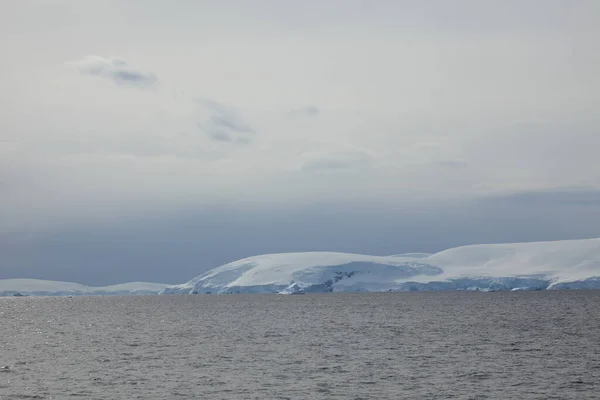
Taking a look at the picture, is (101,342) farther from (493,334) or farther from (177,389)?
(493,334)

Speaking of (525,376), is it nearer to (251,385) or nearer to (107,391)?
(251,385)

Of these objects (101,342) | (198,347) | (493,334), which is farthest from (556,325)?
(101,342)

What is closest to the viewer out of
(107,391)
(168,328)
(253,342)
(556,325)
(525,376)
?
(107,391)

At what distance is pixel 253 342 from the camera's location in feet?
259

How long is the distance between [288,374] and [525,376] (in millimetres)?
16987

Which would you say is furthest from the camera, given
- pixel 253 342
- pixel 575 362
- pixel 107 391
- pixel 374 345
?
pixel 253 342

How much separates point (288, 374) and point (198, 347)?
22.2 meters

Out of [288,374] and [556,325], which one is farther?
[556,325]

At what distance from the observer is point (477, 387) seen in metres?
47.8

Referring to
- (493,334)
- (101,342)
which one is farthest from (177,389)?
(493,334)

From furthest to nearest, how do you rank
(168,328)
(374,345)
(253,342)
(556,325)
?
(168,328), (556,325), (253,342), (374,345)

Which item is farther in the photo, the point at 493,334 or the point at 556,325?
the point at 556,325

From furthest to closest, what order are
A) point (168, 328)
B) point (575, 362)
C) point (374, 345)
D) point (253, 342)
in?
point (168, 328)
point (253, 342)
point (374, 345)
point (575, 362)

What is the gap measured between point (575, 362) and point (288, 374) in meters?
23.5
